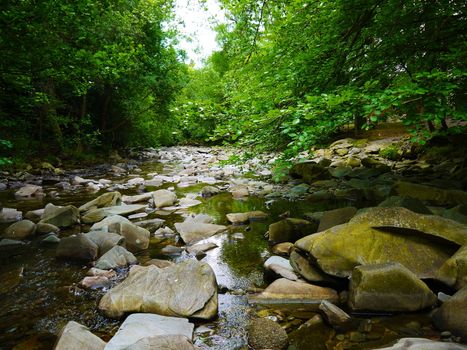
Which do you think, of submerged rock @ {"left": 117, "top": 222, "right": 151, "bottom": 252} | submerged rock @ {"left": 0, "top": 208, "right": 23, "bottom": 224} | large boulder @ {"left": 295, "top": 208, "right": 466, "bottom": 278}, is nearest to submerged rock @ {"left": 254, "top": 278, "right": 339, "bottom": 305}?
large boulder @ {"left": 295, "top": 208, "right": 466, "bottom": 278}

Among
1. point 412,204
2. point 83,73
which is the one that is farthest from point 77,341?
point 83,73

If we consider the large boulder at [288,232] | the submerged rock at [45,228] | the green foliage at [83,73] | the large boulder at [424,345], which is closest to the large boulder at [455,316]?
the large boulder at [424,345]

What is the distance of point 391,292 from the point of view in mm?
2955

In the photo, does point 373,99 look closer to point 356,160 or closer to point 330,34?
point 330,34

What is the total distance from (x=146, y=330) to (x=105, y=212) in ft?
14.8

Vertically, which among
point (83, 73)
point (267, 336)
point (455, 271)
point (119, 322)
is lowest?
point (119, 322)

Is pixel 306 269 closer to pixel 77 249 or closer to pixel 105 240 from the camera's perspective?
pixel 105 240

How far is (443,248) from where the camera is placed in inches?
138

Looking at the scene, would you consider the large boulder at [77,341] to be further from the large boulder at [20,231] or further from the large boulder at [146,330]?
the large boulder at [20,231]

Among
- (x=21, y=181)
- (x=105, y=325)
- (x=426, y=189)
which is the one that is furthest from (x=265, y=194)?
(x=21, y=181)

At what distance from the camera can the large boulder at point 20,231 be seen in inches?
216

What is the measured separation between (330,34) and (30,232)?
656 centimetres

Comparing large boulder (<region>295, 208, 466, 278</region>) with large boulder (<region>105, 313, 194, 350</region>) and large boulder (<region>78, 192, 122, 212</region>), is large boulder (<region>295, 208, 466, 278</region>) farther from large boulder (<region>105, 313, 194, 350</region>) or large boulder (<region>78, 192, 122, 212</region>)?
large boulder (<region>78, 192, 122, 212</region>)

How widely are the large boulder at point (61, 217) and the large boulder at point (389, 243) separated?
15.4 feet
